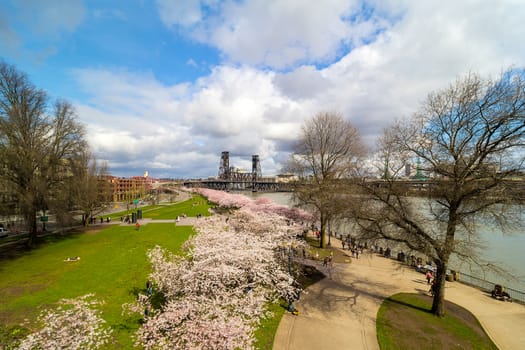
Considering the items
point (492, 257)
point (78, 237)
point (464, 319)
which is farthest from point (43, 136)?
point (492, 257)

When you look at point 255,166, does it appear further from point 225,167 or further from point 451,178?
point 451,178

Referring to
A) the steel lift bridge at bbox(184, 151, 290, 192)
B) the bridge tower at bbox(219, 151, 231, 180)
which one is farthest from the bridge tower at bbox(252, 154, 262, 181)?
the bridge tower at bbox(219, 151, 231, 180)

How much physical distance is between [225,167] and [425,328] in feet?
560

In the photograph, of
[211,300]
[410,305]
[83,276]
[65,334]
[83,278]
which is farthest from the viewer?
[83,276]

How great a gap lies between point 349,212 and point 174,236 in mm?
20144

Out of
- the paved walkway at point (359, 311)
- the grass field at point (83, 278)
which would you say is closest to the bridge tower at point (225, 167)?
the grass field at point (83, 278)

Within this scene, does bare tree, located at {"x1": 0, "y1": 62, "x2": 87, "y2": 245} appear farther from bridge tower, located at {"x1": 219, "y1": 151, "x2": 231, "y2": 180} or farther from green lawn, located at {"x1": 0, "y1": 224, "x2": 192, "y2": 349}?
bridge tower, located at {"x1": 219, "y1": 151, "x2": 231, "y2": 180}

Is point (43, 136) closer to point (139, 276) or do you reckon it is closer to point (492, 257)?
point (139, 276)

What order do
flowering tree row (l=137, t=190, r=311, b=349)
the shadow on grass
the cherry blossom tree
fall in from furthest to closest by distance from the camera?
the shadow on grass, flowering tree row (l=137, t=190, r=311, b=349), the cherry blossom tree

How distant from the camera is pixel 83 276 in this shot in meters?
14.8

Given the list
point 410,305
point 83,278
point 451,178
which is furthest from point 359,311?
point 83,278

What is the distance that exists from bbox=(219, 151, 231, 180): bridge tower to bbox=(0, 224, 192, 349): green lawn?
493 ft

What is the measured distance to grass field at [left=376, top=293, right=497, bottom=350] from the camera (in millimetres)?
9734

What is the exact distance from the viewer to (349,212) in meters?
13.6
